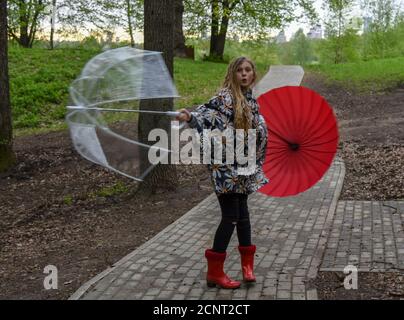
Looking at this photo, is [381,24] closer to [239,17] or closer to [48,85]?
[239,17]

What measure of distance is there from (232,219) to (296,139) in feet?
3.77

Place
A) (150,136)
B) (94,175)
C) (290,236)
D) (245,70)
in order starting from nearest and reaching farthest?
(245,70) < (290,236) < (150,136) < (94,175)

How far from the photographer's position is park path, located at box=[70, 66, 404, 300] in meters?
4.95

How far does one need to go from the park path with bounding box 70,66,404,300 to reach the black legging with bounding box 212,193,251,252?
44 cm

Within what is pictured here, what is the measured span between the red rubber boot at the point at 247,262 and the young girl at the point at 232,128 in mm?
18

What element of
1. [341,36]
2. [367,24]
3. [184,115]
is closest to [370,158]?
[184,115]

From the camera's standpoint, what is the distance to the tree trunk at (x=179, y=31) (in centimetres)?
2526

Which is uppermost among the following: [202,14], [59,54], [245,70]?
[202,14]

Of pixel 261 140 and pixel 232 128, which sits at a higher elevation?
pixel 232 128

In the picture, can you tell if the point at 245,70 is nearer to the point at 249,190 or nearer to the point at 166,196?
the point at 249,190

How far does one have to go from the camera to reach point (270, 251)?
6000 mm
